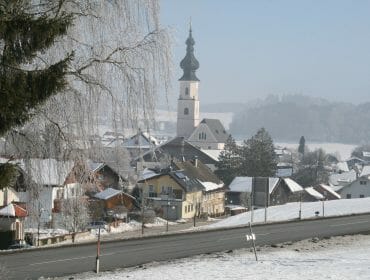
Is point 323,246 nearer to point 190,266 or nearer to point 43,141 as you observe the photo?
point 190,266

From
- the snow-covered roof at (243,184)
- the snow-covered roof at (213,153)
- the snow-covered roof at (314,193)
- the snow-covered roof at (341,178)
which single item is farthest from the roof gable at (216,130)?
the snow-covered roof at (243,184)

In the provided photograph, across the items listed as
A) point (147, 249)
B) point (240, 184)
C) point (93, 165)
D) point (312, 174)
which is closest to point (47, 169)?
point (93, 165)

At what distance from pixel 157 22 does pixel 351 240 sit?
16.7 metres

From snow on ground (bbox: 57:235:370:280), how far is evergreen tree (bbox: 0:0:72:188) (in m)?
8.16

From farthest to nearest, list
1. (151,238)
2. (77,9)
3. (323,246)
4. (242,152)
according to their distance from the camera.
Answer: (242,152), (151,238), (323,246), (77,9)

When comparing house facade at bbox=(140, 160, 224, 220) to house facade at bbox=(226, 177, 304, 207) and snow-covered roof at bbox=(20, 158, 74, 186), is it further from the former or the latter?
snow-covered roof at bbox=(20, 158, 74, 186)

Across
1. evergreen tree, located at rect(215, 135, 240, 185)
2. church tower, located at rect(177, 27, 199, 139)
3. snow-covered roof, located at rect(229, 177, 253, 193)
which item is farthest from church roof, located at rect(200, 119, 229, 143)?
snow-covered roof, located at rect(229, 177, 253, 193)

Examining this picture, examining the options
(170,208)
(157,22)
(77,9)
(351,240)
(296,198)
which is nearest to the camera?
(77,9)

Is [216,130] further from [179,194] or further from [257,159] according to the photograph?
[179,194]

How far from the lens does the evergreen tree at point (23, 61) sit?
7.94 meters

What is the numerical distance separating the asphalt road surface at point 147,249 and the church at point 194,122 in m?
113

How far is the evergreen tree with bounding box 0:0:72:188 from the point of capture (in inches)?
313

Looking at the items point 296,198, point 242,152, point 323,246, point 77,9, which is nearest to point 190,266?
point 323,246

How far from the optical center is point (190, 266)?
17.5m
